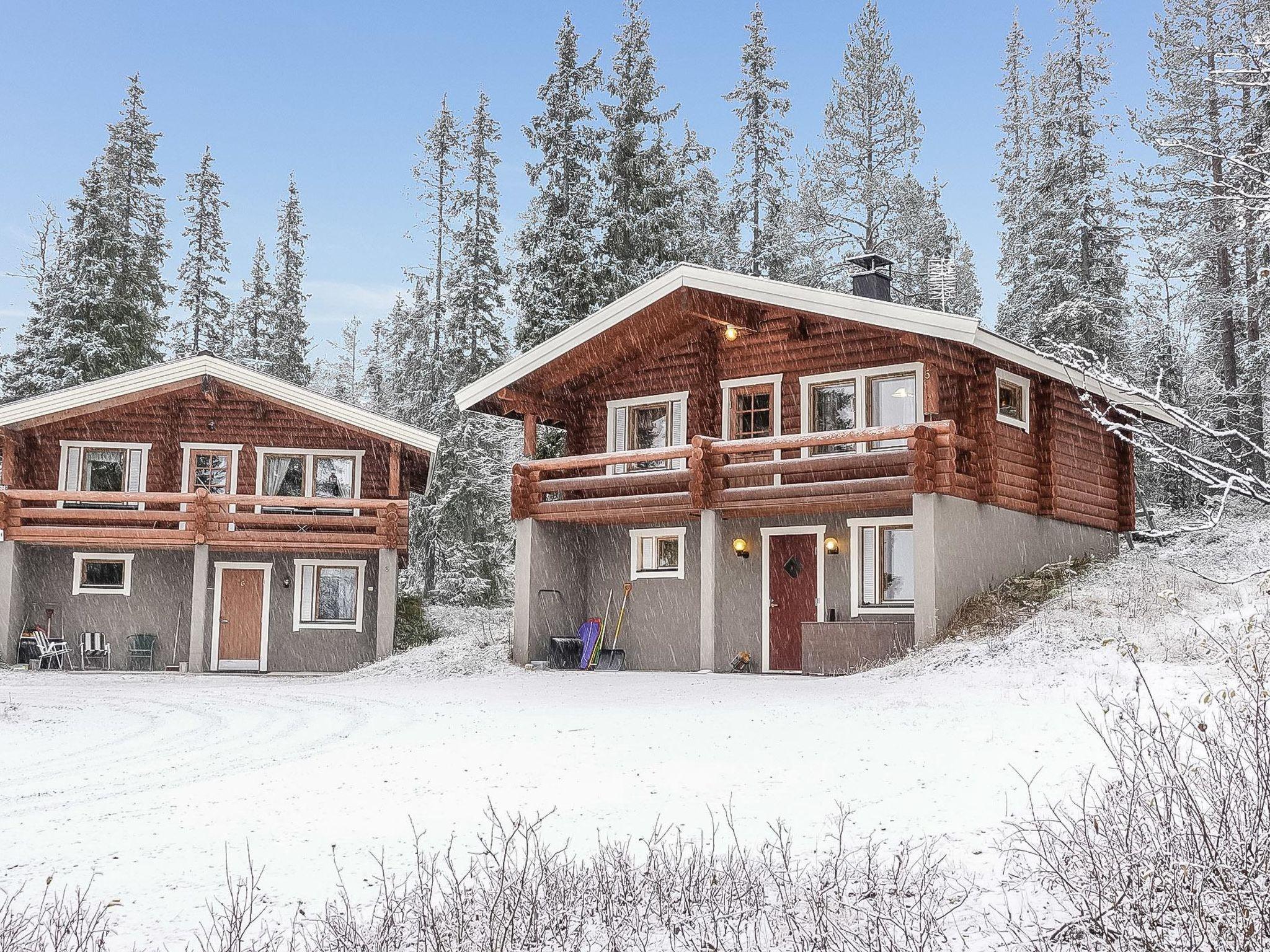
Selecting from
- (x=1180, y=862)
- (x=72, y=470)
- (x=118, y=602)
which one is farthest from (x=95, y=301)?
(x=1180, y=862)

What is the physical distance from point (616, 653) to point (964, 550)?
589cm

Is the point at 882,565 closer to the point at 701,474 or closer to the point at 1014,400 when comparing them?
the point at 701,474

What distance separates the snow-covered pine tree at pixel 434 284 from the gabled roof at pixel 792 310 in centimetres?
1332

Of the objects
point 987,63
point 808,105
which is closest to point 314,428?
point 808,105

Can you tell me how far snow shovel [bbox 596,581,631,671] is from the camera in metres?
18.8

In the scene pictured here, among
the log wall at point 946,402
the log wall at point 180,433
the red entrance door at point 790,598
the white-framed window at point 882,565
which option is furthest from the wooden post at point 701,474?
the log wall at point 180,433

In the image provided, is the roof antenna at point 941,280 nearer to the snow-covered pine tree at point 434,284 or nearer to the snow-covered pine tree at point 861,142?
the snow-covered pine tree at point 861,142

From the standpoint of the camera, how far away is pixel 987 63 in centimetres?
3941

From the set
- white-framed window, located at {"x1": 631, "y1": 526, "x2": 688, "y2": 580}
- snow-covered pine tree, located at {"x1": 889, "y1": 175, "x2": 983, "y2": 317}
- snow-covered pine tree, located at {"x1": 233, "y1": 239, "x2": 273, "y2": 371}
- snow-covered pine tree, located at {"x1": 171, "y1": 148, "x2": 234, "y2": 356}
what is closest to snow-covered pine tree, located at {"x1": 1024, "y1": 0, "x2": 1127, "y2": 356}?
snow-covered pine tree, located at {"x1": 889, "y1": 175, "x2": 983, "y2": 317}

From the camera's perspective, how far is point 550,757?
8984 millimetres

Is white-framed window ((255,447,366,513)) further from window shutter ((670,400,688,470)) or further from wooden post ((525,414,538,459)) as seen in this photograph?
window shutter ((670,400,688,470))

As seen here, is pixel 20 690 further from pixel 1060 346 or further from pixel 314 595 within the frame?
pixel 1060 346

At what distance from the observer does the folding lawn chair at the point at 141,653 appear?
22.5 m

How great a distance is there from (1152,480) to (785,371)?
1767cm
